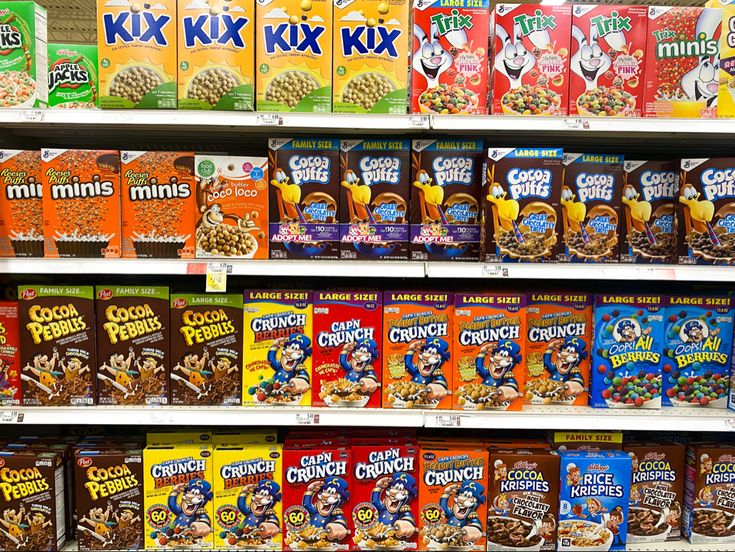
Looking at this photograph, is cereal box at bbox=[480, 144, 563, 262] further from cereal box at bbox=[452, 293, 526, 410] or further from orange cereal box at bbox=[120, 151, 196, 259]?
orange cereal box at bbox=[120, 151, 196, 259]

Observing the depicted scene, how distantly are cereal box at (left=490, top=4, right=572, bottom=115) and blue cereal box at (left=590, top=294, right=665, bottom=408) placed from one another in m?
0.72

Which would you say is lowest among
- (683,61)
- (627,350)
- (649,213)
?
(627,350)

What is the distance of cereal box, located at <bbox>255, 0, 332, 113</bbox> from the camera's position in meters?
1.64

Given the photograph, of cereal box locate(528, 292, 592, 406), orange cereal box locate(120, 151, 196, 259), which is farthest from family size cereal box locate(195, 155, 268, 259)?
cereal box locate(528, 292, 592, 406)

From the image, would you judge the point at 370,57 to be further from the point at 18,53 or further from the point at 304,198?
the point at 18,53

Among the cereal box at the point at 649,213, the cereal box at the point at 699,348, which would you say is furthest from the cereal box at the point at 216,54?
the cereal box at the point at 699,348

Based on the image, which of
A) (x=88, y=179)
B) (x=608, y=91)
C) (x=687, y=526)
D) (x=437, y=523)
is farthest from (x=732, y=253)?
(x=88, y=179)

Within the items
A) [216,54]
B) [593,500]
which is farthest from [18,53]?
[593,500]

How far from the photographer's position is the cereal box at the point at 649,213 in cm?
176

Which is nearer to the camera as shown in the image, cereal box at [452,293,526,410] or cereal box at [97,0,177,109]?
cereal box at [97,0,177,109]

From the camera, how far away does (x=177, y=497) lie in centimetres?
172

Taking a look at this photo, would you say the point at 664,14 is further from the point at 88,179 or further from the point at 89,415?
the point at 89,415

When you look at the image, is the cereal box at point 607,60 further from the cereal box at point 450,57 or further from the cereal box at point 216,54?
the cereal box at point 216,54

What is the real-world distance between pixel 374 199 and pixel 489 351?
0.67m
